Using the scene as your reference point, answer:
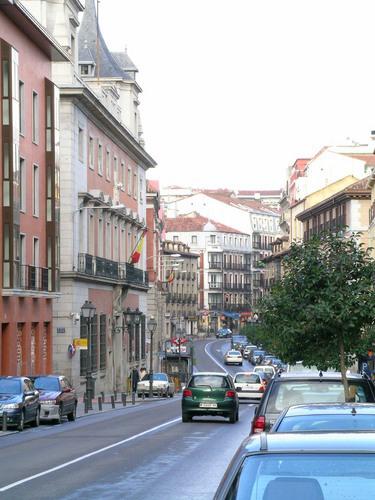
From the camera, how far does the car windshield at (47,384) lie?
41.0m

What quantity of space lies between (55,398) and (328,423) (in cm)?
3010

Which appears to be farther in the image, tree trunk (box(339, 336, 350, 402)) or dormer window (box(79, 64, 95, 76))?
dormer window (box(79, 64, 95, 76))

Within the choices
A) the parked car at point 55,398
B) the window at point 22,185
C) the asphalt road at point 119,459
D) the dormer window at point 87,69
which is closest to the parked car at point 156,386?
the dormer window at point 87,69

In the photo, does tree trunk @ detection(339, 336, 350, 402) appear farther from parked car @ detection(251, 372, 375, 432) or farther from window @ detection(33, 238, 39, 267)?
window @ detection(33, 238, 39, 267)

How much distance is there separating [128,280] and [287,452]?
227 feet

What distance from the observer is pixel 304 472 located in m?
6.78

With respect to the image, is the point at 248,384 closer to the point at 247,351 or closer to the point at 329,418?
the point at 329,418

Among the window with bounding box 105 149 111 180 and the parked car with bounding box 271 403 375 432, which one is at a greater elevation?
the window with bounding box 105 149 111 180

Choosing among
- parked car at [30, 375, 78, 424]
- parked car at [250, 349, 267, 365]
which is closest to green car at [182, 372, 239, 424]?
parked car at [30, 375, 78, 424]

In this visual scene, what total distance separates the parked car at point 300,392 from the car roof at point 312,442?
9436 mm

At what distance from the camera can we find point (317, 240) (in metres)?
29.3

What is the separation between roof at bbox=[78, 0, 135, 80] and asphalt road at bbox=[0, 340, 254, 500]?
136ft

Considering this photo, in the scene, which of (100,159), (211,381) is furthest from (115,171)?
(211,381)

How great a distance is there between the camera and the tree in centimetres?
2677
